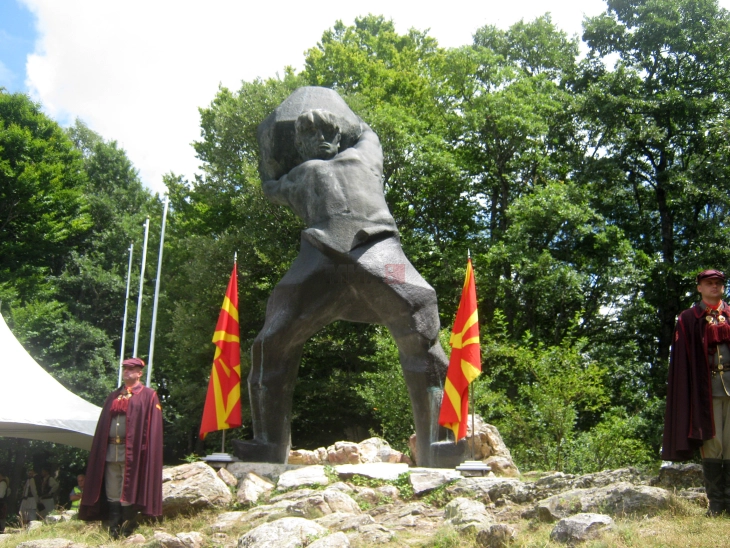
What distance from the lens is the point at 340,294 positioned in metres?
7.21

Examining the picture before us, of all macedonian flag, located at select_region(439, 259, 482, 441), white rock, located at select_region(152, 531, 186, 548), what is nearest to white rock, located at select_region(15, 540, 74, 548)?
white rock, located at select_region(152, 531, 186, 548)

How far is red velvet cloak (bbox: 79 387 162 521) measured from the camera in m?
5.73

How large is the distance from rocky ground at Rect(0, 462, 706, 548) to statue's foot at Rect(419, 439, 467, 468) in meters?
0.29

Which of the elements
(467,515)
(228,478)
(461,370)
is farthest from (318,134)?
(467,515)

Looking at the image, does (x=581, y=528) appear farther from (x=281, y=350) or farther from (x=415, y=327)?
(x=281, y=350)

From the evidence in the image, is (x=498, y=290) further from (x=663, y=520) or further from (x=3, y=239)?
(x=3, y=239)

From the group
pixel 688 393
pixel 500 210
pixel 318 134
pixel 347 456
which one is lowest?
pixel 347 456

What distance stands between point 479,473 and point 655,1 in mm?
15291

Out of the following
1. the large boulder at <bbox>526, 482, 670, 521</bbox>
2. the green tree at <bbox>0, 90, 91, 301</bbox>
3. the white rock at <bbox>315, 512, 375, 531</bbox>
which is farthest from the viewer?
the green tree at <bbox>0, 90, 91, 301</bbox>

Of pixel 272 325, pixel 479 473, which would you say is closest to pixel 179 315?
pixel 272 325

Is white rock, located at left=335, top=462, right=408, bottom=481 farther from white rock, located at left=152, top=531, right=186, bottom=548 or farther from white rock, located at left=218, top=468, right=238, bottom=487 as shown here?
white rock, located at left=152, top=531, right=186, bottom=548

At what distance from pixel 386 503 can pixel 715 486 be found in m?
2.49

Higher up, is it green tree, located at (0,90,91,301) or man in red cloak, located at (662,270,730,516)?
green tree, located at (0,90,91,301)

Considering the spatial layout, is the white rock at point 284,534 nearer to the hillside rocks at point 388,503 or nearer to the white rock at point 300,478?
the hillside rocks at point 388,503
